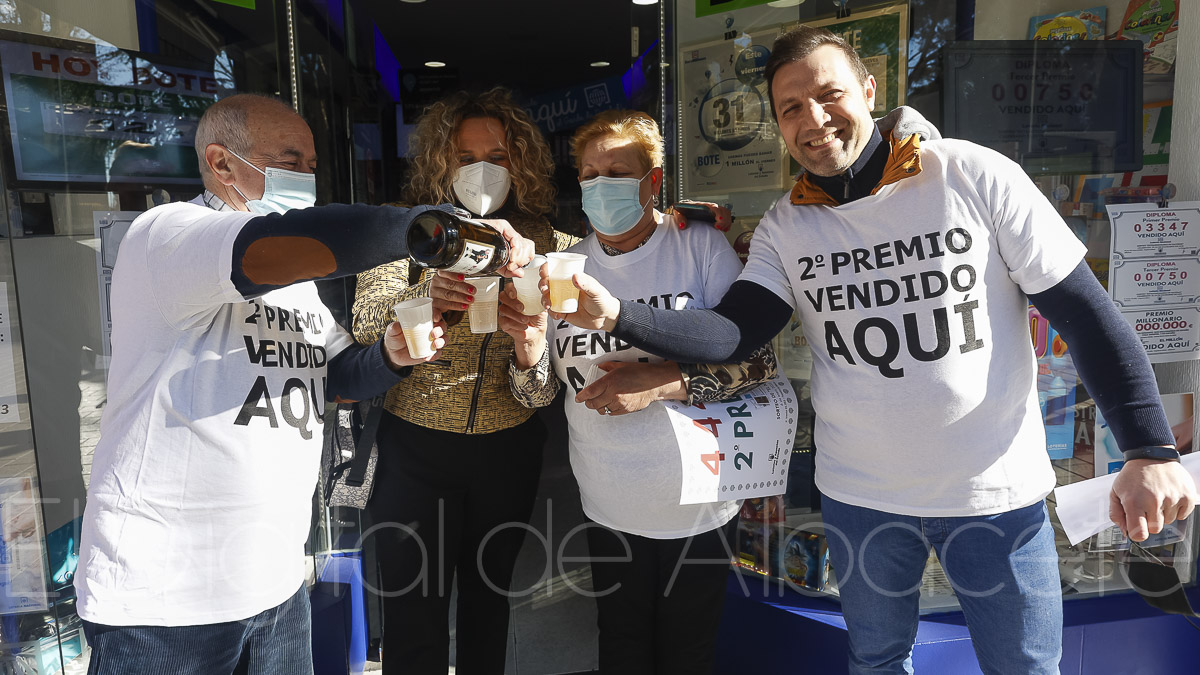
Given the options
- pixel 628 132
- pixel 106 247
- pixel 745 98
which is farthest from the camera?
Result: pixel 745 98

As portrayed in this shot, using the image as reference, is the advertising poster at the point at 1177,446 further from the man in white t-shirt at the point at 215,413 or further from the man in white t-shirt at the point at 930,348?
the man in white t-shirt at the point at 215,413

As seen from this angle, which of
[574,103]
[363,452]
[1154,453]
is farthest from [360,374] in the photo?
[574,103]

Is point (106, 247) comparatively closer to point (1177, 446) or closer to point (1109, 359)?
point (1109, 359)

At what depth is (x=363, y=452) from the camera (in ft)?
7.44

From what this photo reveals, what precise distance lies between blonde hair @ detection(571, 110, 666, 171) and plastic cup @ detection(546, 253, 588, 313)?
25.0 inches

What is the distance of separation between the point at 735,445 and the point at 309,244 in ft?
4.09

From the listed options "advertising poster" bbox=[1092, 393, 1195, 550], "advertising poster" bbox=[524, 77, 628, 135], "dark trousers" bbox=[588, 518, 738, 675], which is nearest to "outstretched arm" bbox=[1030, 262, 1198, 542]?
"dark trousers" bbox=[588, 518, 738, 675]

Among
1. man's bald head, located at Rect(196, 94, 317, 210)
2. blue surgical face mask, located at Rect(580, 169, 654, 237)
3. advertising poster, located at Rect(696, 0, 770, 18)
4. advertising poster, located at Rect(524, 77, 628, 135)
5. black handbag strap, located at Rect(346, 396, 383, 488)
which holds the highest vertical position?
advertising poster, located at Rect(524, 77, 628, 135)

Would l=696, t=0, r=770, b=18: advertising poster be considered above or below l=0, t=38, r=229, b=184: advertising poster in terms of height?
above

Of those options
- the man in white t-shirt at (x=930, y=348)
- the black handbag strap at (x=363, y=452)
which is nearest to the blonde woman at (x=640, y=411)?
the man in white t-shirt at (x=930, y=348)

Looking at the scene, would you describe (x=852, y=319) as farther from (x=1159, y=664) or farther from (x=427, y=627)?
(x=1159, y=664)

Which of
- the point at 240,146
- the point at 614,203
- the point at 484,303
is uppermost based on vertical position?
the point at 240,146

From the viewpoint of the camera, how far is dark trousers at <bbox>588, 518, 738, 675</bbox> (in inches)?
81.8

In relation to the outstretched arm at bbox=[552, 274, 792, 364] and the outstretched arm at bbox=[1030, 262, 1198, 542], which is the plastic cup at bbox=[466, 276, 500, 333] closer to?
the outstretched arm at bbox=[552, 274, 792, 364]
